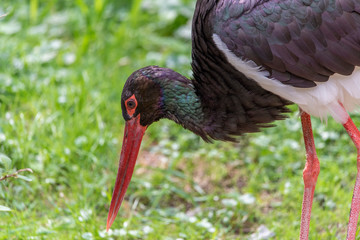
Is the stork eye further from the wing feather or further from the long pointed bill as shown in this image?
the wing feather

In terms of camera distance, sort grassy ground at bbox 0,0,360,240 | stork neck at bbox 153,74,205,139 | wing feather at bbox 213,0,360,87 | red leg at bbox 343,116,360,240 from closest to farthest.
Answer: wing feather at bbox 213,0,360,87 < red leg at bbox 343,116,360,240 < stork neck at bbox 153,74,205,139 < grassy ground at bbox 0,0,360,240

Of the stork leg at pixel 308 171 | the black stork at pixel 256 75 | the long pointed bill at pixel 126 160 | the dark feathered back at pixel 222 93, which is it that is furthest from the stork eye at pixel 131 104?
the stork leg at pixel 308 171

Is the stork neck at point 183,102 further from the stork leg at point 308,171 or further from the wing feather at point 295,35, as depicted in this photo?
the stork leg at point 308,171

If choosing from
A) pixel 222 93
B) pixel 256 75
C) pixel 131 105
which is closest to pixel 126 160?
pixel 131 105

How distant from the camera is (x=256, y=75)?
3.89 metres

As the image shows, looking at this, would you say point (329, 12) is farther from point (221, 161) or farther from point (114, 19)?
point (114, 19)

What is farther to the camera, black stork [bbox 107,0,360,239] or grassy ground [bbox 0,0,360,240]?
grassy ground [bbox 0,0,360,240]

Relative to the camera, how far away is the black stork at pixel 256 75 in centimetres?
381

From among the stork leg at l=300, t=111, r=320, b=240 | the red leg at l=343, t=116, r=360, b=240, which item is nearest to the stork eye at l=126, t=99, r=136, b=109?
the stork leg at l=300, t=111, r=320, b=240

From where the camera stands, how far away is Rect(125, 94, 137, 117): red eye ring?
4.16 m

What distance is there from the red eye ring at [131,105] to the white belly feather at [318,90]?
686mm

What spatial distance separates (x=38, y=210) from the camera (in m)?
4.65

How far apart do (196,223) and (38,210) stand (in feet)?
3.77

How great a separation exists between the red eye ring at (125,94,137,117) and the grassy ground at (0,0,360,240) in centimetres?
76
